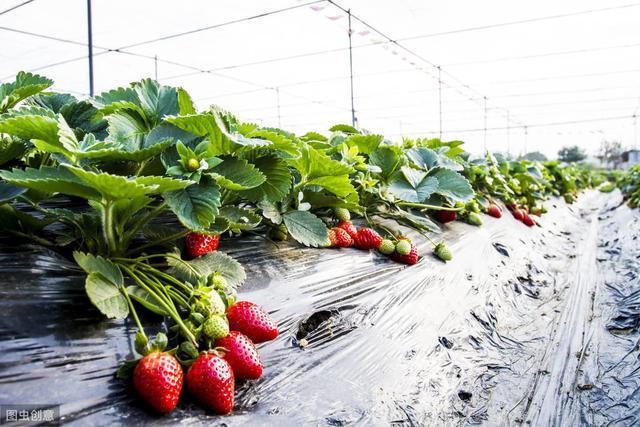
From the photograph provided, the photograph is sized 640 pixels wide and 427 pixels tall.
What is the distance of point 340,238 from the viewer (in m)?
1.67

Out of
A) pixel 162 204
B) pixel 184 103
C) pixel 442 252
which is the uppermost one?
pixel 184 103

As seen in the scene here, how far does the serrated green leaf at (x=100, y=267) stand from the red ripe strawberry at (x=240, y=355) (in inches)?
8.9

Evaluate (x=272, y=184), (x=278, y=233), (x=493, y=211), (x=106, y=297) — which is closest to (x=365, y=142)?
(x=278, y=233)

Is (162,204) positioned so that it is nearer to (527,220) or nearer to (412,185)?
(412,185)

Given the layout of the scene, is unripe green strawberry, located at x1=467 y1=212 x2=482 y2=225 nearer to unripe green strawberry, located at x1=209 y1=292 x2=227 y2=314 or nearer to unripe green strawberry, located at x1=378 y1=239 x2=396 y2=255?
unripe green strawberry, located at x1=378 y1=239 x2=396 y2=255

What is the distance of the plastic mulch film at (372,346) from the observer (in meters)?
0.81

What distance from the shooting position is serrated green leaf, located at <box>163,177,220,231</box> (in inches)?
35.8

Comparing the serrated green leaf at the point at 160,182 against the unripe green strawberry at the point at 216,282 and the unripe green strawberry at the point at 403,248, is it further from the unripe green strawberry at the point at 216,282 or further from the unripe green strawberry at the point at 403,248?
the unripe green strawberry at the point at 403,248

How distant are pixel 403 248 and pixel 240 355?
1031mm

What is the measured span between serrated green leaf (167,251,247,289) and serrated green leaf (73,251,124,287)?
14cm

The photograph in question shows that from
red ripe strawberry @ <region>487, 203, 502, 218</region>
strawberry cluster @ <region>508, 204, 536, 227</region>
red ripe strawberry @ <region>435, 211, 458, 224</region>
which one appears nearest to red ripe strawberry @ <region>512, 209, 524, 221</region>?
strawberry cluster @ <region>508, 204, 536, 227</region>

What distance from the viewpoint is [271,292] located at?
1.26 m

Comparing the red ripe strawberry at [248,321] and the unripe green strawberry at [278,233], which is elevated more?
the unripe green strawberry at [278,233]

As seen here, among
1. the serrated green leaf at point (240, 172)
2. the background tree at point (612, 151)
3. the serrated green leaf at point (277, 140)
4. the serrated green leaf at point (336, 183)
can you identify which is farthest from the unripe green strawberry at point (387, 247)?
the background tree at point (612, 151)
